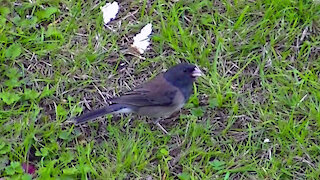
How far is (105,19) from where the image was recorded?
5.76m

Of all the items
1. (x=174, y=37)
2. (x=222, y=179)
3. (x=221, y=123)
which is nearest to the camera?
(x=222, y=179)

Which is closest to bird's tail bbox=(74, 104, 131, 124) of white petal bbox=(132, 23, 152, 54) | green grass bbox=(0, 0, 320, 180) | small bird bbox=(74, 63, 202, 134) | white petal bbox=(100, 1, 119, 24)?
small bird bbox=(74, 63, 202, 134)

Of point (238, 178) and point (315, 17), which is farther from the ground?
point (315, 17)

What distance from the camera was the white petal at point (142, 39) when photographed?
5.60 meters

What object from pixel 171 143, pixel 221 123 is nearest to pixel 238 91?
pixel 221 123

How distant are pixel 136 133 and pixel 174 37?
0.91m

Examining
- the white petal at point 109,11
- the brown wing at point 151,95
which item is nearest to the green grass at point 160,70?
the white petal at point 109,11

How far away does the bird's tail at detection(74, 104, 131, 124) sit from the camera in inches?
195

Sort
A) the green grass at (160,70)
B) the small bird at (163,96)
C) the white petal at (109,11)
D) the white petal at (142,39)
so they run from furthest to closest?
the white petal at (109,11) → the white petal at (142,39) → the small bird at (163,96) → the green grass at (160,70)

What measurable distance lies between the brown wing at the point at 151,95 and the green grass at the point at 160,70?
0.60ft

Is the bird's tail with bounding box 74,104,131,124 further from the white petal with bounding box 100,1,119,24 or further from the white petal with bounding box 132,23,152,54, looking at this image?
the white petal with bounding box 100,1,119,24

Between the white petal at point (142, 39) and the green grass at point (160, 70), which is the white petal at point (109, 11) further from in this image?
the white petal at point (142, 39)

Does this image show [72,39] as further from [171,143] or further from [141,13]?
[171,143]

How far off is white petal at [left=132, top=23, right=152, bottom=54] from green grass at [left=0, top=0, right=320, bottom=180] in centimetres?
5
